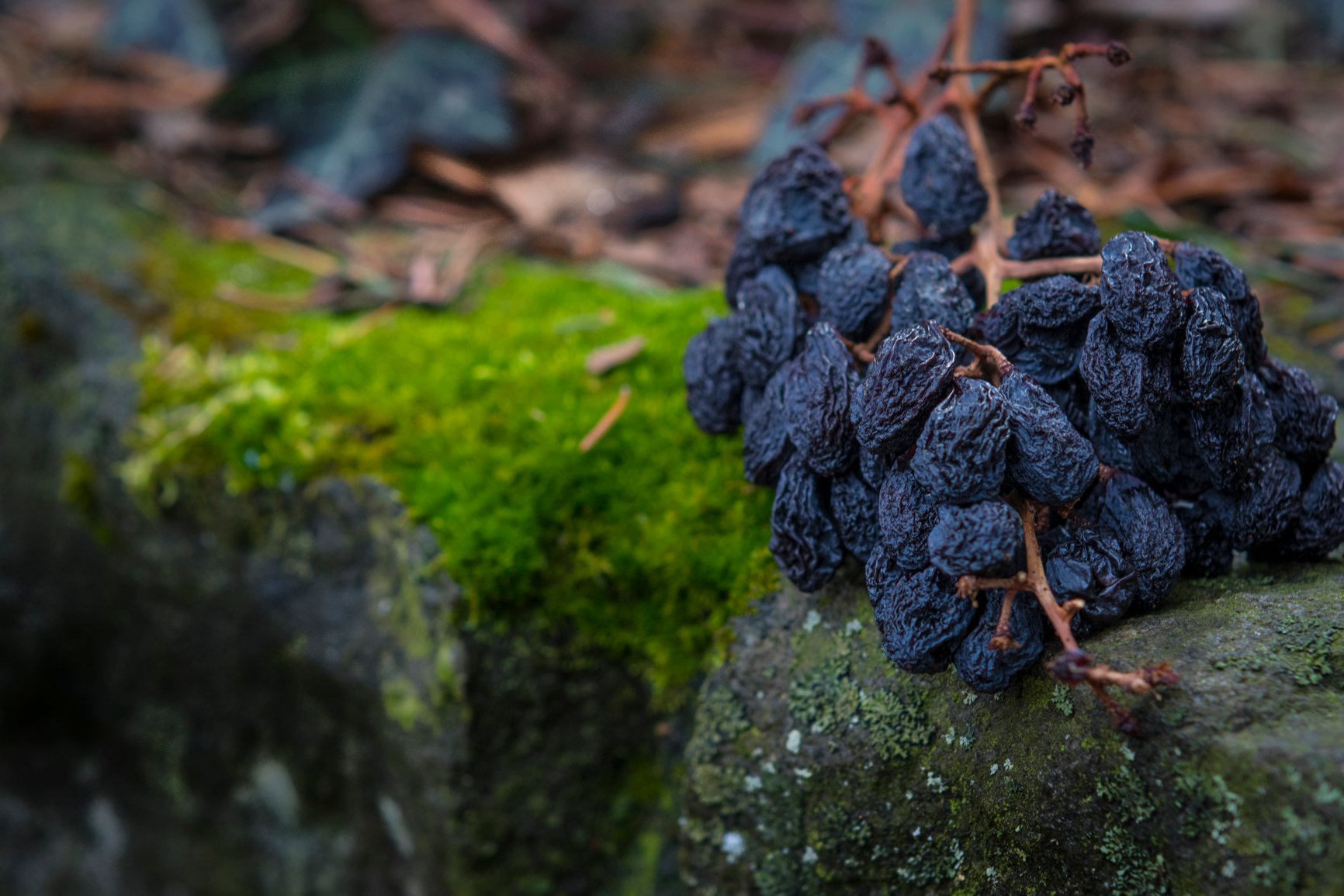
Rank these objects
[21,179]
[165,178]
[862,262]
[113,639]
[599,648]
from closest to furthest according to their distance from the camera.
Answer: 1. [862,262]
2. [599,648]
3. [113,639]
4. [21,179]
5. [165,178]

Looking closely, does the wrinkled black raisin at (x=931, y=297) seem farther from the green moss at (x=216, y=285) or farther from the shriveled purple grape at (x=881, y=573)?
the green moss at (x=216, y=285)

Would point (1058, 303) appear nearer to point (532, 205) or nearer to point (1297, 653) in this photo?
point (1297, 653)

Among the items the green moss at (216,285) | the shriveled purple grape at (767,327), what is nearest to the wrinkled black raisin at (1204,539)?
the shriveled purple grape at (767,327)

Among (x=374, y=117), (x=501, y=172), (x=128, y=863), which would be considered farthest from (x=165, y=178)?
(x=128, y=863)

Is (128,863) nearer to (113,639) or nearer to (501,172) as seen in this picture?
(113,639)

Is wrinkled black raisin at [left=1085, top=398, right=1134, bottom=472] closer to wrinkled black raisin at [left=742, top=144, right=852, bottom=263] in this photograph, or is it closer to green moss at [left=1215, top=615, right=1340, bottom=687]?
green moss at [left=1215, top=615, right=1340, bottom=687]

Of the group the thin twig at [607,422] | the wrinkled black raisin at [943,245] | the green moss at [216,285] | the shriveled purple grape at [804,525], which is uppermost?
the wrinkled black raisin at [943,245]
